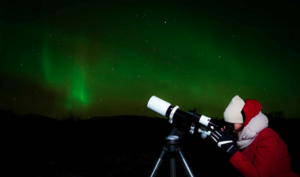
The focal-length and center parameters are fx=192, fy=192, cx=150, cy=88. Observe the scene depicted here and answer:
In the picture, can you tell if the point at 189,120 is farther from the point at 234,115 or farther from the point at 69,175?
the point at 69,175

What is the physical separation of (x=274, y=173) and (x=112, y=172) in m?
3.46

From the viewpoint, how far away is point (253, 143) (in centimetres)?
160

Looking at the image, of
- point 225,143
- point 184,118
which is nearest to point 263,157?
point 225,143

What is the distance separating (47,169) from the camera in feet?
15.0

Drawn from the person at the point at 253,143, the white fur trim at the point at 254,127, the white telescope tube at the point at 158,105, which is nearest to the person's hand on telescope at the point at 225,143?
the person at the point at 253,143

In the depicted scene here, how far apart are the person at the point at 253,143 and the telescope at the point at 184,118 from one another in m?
0.08

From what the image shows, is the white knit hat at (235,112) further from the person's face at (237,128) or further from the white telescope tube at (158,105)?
the white telescope tube at (158,105)

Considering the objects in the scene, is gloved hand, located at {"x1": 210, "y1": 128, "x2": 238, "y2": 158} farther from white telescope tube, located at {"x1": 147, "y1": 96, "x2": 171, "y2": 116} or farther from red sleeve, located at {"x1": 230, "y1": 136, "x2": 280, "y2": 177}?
white telescope tube, located at {"x1": 147, "y1": 96, "x2": 171, "y2": 116}

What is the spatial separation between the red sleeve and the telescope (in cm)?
31

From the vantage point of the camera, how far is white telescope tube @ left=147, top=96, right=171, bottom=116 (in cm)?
185

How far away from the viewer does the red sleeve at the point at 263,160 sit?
1.44 metres

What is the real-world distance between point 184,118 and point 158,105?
287mm

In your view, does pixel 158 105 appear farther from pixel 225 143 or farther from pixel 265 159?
pixel 265 159

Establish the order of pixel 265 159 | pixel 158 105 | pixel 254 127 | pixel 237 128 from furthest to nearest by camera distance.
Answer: pixel 158 105
pixel 237 128
pixel 254 127
pixel 265 159
